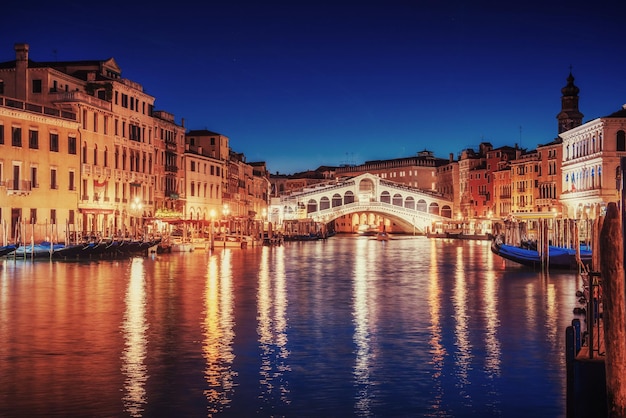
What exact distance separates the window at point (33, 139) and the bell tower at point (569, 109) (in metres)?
45.1

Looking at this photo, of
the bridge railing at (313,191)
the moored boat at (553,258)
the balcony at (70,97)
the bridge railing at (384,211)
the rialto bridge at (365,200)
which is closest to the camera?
the moored boat at (553,258)

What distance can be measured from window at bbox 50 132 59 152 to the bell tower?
43800mm

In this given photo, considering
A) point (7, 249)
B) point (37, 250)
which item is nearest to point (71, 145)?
point (37, 250)

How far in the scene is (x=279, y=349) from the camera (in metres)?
12.9

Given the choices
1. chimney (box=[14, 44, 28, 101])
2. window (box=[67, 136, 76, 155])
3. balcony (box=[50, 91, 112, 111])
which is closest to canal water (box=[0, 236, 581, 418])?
window (box=[67, 136, 76, 155])

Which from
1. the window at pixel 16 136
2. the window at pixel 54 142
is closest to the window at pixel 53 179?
the window at pixel 54 142

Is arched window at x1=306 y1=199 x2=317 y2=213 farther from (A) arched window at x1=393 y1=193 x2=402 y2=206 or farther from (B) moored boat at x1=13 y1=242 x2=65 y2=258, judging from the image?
(B) moored boat at x1=13 y1=242 x2=65 y2=258

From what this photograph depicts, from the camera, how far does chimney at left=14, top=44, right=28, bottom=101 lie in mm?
41406

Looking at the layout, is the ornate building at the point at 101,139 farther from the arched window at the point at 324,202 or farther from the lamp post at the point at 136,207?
the arched window at the point at 324,202

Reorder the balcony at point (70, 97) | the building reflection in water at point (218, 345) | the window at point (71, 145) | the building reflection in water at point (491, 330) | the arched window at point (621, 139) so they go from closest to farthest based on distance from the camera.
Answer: the building reflection in water at point (218, 345) < the building reflection in water at point (491, 330) < the window at point (71, 145) < the balcony at point (70, 97) < the arched window at point (621, 139)

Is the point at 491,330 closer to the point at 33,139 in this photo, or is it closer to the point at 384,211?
the point at 33,139

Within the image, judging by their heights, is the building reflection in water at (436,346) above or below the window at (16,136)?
below

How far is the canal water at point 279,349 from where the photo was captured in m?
9.57

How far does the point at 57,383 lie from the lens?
406 inches
